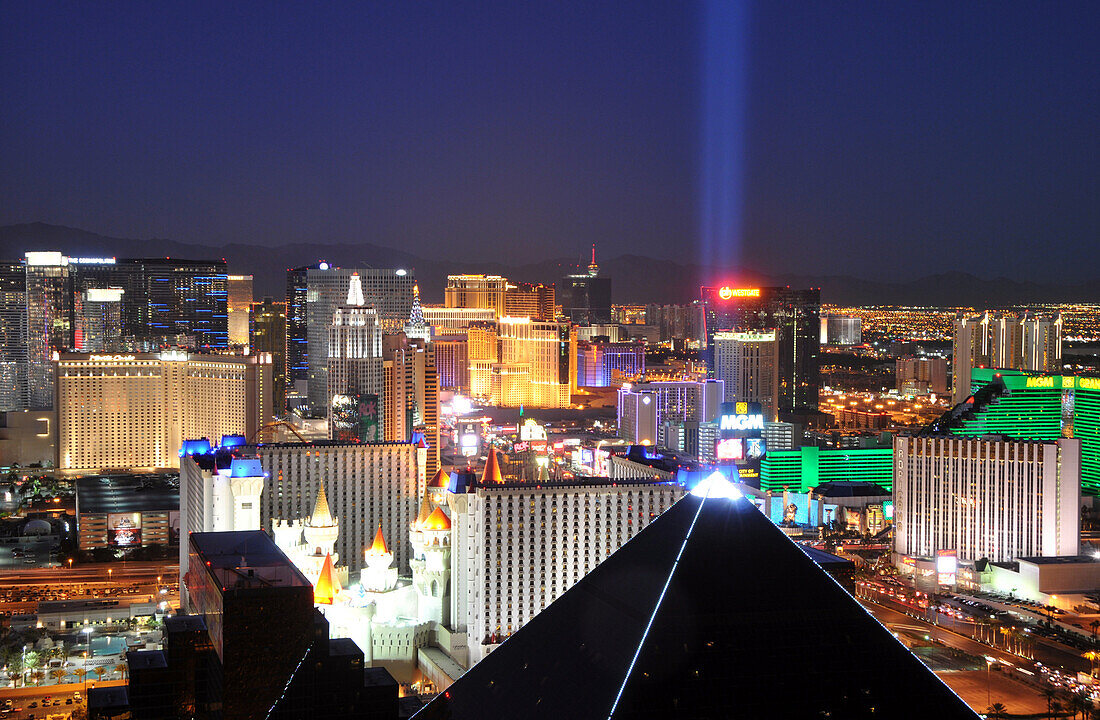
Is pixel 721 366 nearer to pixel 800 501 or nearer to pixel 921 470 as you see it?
pixel 800 501

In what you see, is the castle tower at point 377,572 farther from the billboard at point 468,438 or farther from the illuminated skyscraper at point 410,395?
the billboard at point 468,438

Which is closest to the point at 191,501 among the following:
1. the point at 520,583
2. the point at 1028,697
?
the point at 520,583

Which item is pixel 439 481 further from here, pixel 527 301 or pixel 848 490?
pixel 527 301

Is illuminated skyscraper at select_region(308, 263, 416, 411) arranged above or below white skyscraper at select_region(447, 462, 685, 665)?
above

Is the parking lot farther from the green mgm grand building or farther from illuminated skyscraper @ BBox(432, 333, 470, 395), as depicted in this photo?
illuminated skyscraper @ BBox(432, 333, 470, 395)

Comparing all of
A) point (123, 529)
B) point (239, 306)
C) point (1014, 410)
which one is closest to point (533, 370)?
point (239, 306)

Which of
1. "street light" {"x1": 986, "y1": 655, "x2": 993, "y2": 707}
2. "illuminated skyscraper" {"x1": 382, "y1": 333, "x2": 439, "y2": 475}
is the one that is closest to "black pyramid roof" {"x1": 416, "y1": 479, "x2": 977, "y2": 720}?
"street light" {"x1": 986, "y1": 655, "x2": 993, "y2": 707}
